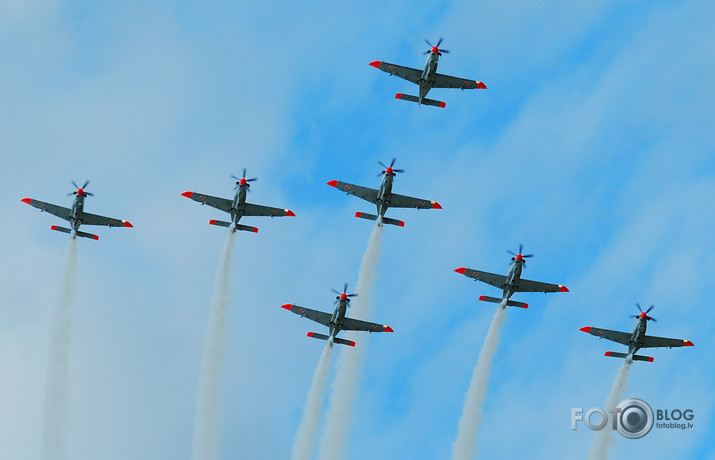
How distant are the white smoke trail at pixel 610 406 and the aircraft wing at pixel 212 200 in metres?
43.3

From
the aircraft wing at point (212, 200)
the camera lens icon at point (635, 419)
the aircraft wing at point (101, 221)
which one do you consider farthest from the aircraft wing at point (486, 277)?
the aircraft wing at point (101, 221)

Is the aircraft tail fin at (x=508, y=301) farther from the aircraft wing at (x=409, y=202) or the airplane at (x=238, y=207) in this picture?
the airplane at (x=238, y=207)

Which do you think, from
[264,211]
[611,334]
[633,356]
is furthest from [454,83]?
[633,356]

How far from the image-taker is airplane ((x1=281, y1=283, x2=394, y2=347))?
102000mm

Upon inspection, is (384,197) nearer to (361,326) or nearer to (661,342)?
(361,326)

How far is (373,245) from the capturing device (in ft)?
369

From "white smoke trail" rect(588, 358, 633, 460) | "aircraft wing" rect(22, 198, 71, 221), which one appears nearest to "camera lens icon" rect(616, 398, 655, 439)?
"white smoke trail" rect(588, 358, 633, 460)

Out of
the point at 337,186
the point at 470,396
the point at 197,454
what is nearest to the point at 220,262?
the point at 337,186

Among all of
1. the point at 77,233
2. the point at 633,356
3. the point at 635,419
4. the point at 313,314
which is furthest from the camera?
the point at 633,356

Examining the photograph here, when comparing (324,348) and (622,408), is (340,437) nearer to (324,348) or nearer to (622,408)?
(324,348)

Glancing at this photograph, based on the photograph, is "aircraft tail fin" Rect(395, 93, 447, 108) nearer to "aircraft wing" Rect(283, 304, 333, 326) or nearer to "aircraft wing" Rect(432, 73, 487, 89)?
"aircraft wing" Rect(432, 73, 487, 89)

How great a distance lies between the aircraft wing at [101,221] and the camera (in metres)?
109

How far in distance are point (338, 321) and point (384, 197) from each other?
14020mm

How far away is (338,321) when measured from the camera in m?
103
